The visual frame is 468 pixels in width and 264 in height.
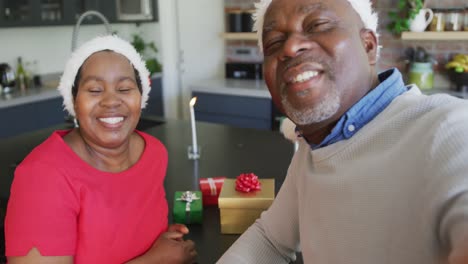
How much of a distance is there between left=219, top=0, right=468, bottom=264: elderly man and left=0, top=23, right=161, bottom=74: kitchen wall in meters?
3.40

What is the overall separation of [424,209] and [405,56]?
3.46 m

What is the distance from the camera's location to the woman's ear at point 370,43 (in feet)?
3.31

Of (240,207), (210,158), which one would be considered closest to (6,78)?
(210,158)

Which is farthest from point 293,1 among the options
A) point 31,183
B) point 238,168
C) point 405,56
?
point 405,56

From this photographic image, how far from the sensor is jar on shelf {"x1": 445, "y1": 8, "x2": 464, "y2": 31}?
3555mm

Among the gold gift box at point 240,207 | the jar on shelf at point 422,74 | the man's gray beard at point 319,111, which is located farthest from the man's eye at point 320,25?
the jar on shelf at point 422,74

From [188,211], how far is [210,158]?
630 mm

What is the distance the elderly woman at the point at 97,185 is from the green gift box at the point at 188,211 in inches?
1.6

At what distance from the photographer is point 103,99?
4.02ft

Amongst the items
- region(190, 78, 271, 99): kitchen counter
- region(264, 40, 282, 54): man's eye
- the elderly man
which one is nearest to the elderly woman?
the elderly man

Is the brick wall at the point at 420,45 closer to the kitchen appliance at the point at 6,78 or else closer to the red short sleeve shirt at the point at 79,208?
the kitchen appliance at the point at 6,78

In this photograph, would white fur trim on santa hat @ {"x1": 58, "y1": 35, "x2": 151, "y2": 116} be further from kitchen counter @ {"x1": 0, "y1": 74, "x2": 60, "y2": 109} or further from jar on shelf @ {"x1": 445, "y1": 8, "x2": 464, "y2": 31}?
jar on shelf @ {"x1": 445, "y1": 8, "x2": 464, "y2": 31}

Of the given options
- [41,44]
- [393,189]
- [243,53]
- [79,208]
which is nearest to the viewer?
[393,189]

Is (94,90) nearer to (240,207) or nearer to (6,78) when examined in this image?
(240,207)
